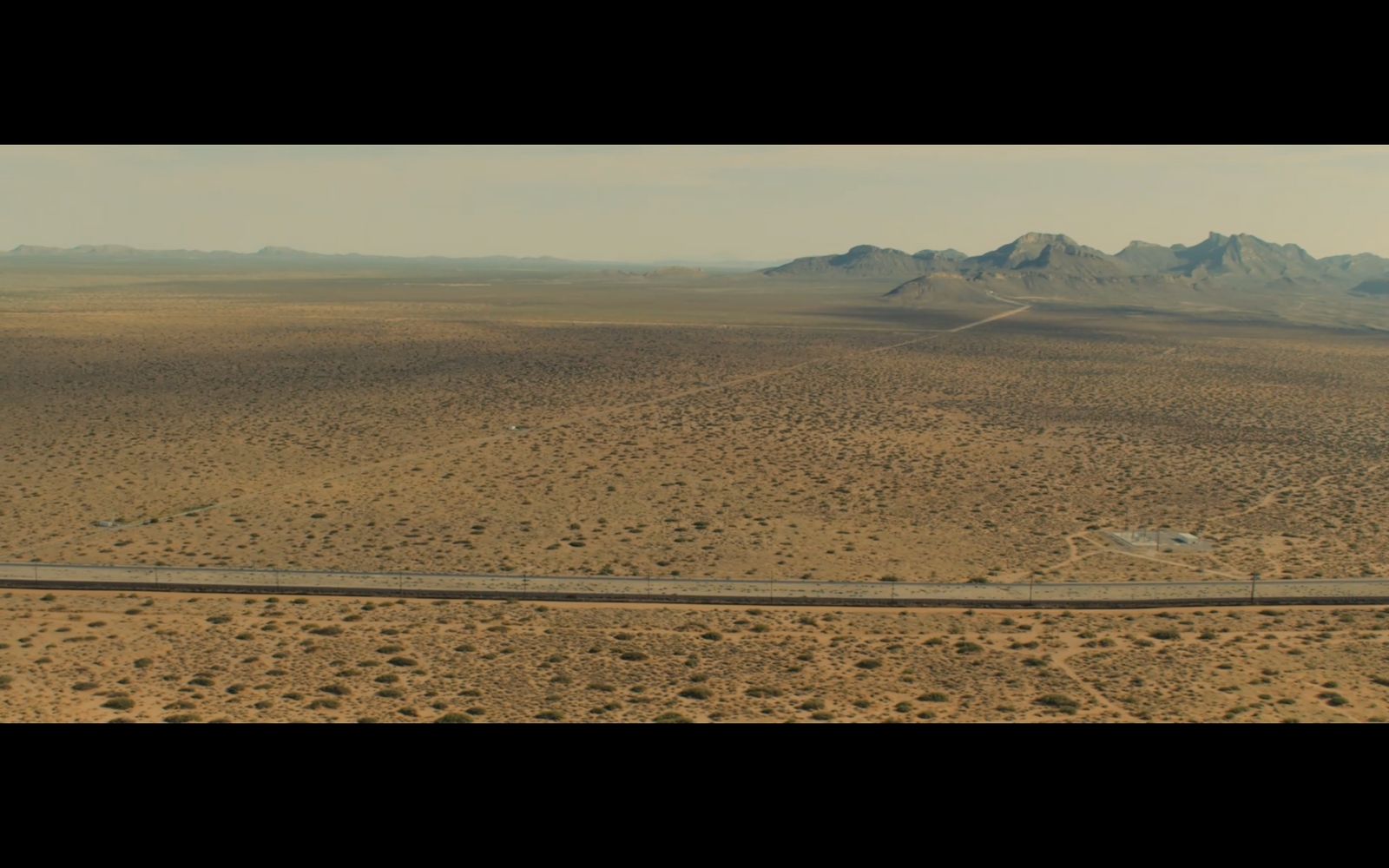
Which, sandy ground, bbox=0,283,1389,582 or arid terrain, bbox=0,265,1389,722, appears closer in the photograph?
arid terrain, bbox=0,265,1389,722

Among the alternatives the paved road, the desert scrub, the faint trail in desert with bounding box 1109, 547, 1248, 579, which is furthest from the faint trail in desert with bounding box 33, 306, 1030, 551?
the faint trail in desert with bounding box 1109, 547, 1248, 579

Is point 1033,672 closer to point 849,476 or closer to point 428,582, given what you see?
point 428,582

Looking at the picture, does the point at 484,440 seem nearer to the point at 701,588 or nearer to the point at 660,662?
the point at 701,588

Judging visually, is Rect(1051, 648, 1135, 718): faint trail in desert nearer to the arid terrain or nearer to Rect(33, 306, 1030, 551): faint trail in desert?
the arid terrain

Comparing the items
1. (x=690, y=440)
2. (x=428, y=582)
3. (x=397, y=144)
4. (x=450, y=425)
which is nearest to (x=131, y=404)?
(x=450, y=425)

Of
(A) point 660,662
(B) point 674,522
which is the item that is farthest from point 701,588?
(B) point 674,522

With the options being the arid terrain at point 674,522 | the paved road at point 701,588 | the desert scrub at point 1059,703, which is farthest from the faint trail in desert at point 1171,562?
the desert scrub at point 1059,703

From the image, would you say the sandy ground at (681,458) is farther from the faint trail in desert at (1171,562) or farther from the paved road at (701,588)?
the paved road at (701,588)

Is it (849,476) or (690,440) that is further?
(690,440)
